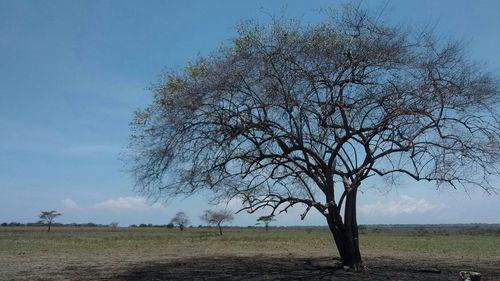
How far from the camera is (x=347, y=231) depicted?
62.1 feet

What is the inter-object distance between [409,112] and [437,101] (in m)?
1.31

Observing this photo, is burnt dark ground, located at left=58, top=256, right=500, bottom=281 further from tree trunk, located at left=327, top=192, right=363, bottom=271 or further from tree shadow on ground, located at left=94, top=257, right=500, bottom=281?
tree trunk, located at left=327, top=192, right=363, bottom=271

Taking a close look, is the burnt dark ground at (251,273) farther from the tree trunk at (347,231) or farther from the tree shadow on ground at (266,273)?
the tree trunk at (347,231)

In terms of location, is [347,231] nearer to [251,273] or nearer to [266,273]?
[266,273]

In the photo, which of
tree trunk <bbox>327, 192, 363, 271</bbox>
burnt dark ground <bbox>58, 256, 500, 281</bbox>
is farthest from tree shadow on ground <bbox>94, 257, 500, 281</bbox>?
tree trunk <bbox>327, 192, 363, 271</bbox>

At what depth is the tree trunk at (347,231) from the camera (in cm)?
1873

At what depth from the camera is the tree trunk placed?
1873 cm

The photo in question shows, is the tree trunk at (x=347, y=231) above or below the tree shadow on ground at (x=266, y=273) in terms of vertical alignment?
above

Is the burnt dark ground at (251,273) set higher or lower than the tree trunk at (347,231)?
lower

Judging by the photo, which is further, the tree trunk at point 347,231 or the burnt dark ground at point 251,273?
the tree trunk at point 347,231

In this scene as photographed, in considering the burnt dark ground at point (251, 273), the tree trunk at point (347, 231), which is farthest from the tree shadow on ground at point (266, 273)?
the tree trunk at point (347, 231)

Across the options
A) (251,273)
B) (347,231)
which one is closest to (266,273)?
(251,273)

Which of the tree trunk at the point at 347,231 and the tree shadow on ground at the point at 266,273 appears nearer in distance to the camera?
the tree shadow on ground at the point at 266,273

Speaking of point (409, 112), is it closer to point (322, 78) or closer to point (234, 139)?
point (322, 78)
